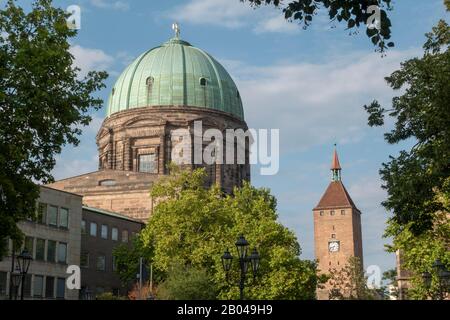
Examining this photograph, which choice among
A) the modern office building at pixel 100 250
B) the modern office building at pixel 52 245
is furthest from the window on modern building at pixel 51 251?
the modern office building at pixel 100 250

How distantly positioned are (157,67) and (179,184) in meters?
37.4

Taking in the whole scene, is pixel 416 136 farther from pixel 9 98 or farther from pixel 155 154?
pixel 155 154

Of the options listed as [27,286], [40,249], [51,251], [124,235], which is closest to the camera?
[27,286]

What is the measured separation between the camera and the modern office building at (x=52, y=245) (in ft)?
191

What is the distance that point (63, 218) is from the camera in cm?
6303

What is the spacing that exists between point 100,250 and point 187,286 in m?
24.5

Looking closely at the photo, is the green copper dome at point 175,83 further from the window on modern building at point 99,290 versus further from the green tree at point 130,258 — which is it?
the window on modern building at point 99,290

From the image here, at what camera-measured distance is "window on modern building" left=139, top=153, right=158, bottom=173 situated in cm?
9356

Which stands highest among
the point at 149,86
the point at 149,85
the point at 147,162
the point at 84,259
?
the point at 149,85

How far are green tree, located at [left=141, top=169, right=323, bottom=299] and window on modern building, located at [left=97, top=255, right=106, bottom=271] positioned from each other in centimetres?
918

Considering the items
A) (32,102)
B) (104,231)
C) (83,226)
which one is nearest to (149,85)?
(104,231)

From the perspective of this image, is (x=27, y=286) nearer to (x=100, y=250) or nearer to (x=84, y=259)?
(x=84, y=259)

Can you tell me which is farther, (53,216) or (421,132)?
(53,216)

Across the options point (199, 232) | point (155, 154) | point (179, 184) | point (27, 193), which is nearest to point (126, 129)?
point (155, 154)
